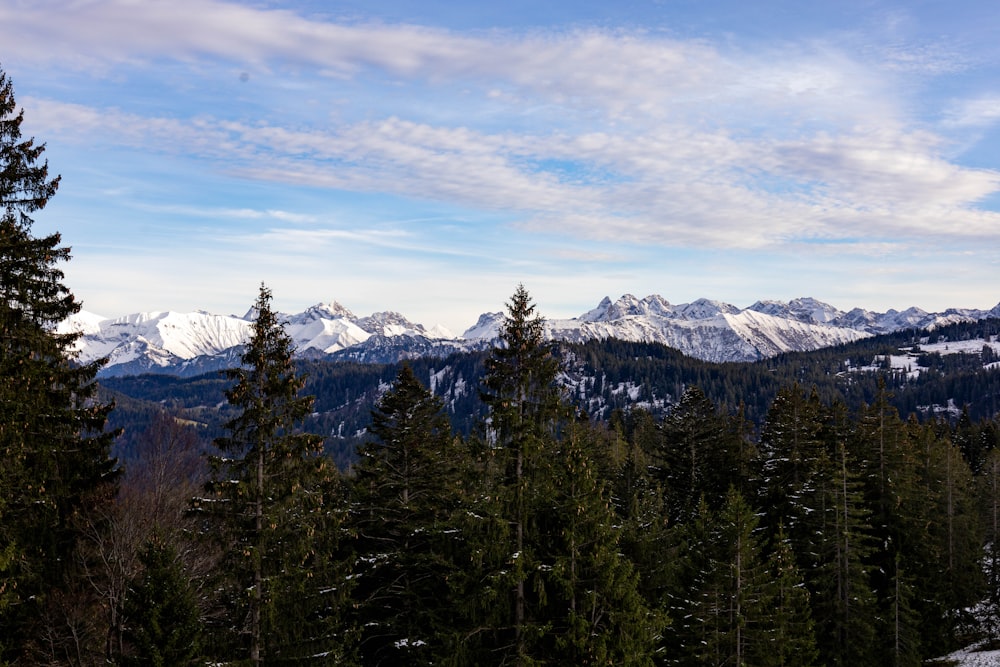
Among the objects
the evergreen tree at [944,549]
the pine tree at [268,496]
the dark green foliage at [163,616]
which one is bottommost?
the evergreen tree at [944,549]

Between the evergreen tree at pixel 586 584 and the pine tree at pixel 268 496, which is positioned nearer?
the pine tree at pixel 268 496

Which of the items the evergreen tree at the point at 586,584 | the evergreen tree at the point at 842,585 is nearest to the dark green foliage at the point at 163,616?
the evergreen tree at the point at 586,584

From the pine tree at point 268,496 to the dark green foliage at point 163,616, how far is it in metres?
1.24

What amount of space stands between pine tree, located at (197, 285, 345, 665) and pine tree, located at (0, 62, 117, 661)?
4.50 meters

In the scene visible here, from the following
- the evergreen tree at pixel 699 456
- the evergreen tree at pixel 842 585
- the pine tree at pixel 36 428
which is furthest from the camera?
the evergreen tree at pixel 699 456

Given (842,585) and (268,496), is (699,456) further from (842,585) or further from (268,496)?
(268,496)

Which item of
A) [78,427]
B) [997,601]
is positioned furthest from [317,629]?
[997,601]

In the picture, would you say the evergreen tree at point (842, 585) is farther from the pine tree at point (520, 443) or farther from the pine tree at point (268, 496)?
the pine tree at point (268, 496)

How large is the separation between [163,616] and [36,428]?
6.37 meters

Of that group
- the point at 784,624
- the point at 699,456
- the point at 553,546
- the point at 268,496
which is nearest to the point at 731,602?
the point at 784,624

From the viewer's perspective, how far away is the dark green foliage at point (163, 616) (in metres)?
18.9

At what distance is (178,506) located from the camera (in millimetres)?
30453

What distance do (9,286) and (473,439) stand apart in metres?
13.2

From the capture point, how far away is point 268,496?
19375mm
